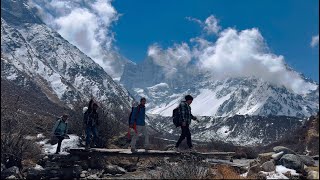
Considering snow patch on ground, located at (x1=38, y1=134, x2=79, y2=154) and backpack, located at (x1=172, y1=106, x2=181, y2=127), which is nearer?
backpack, located at (x1=172, y1=106, x2=181, y2=127)

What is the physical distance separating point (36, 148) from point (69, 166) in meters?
3.39

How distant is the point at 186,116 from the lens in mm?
19172

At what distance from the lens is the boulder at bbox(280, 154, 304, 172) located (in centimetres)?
1612

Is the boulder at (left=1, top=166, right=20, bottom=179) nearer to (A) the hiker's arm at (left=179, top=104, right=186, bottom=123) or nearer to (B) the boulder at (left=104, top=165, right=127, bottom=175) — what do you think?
(B) the boulder at (left=104, top=165, right=127, bottom=175)

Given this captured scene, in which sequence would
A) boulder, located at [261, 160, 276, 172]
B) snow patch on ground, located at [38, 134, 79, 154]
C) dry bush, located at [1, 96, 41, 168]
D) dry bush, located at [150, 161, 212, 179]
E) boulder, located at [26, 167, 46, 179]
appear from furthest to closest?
snow patch on ground, located at [38, 134, 79, 154] < dry bush, located at [1, 96, 41, 168] < boulder, located at [26, 167, 46, 179] < boulder, located at [261, 160, 276, 172] < dry bush, located at [150, 161, 212, 179]

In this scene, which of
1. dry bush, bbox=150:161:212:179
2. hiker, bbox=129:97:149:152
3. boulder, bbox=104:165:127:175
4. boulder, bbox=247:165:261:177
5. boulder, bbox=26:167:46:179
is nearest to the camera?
dry bush, bbox=150:161:212:179

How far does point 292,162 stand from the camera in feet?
53.4

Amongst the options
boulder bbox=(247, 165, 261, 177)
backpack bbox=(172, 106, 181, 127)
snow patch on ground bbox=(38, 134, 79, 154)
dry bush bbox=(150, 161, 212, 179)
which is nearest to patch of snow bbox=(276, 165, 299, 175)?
boulder bbox=(247, 165, 261, 177)

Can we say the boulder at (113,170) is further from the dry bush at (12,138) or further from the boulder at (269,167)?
the boulder at (269,167)

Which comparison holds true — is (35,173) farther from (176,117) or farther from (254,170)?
(254,170)

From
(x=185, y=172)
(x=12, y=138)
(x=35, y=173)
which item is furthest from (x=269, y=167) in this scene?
(x=12, y=138)

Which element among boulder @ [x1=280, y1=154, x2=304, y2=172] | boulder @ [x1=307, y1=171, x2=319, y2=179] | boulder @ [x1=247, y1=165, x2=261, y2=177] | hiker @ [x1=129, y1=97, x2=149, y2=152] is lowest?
boulder @ [x1=307, y1=171, x2=319, y2=179]

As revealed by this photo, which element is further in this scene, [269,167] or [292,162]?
[292,162]

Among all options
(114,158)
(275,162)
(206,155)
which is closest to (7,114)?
(114,158)
